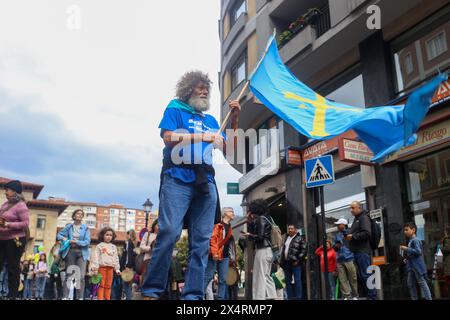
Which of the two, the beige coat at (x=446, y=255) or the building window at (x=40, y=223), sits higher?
the building window at (x=40, y=223)

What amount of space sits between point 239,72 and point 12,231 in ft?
55.6

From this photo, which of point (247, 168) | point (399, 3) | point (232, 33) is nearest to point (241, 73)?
point (232, 33)

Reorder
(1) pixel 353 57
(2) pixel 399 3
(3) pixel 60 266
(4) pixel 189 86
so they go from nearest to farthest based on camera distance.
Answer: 1. (4) pixel 189 86
2. (3) pixel 60 266
3. (2) pixel 399 3
4. (1) pixel 353 57

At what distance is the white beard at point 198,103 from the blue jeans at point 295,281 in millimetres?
6519

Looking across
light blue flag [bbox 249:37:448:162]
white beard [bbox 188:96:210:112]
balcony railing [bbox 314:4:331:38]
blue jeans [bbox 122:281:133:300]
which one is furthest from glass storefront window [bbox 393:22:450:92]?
blue jeans [bbox 122:281:133:300]

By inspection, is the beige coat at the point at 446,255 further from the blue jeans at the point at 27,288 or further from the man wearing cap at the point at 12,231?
the blue jeans at the point at 27,288

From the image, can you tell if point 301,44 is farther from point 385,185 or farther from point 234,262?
point 234,262

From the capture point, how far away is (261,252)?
793 centimetres

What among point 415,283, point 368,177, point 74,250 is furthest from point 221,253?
point 368,177

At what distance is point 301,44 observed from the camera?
1522cm

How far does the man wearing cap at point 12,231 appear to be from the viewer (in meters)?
6.60

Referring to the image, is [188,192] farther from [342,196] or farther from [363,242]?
[342,196]

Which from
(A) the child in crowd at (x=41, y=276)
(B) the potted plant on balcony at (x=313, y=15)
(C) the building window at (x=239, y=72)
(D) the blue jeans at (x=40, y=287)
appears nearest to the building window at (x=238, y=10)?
(C) the building window at (x=239, y=72)
